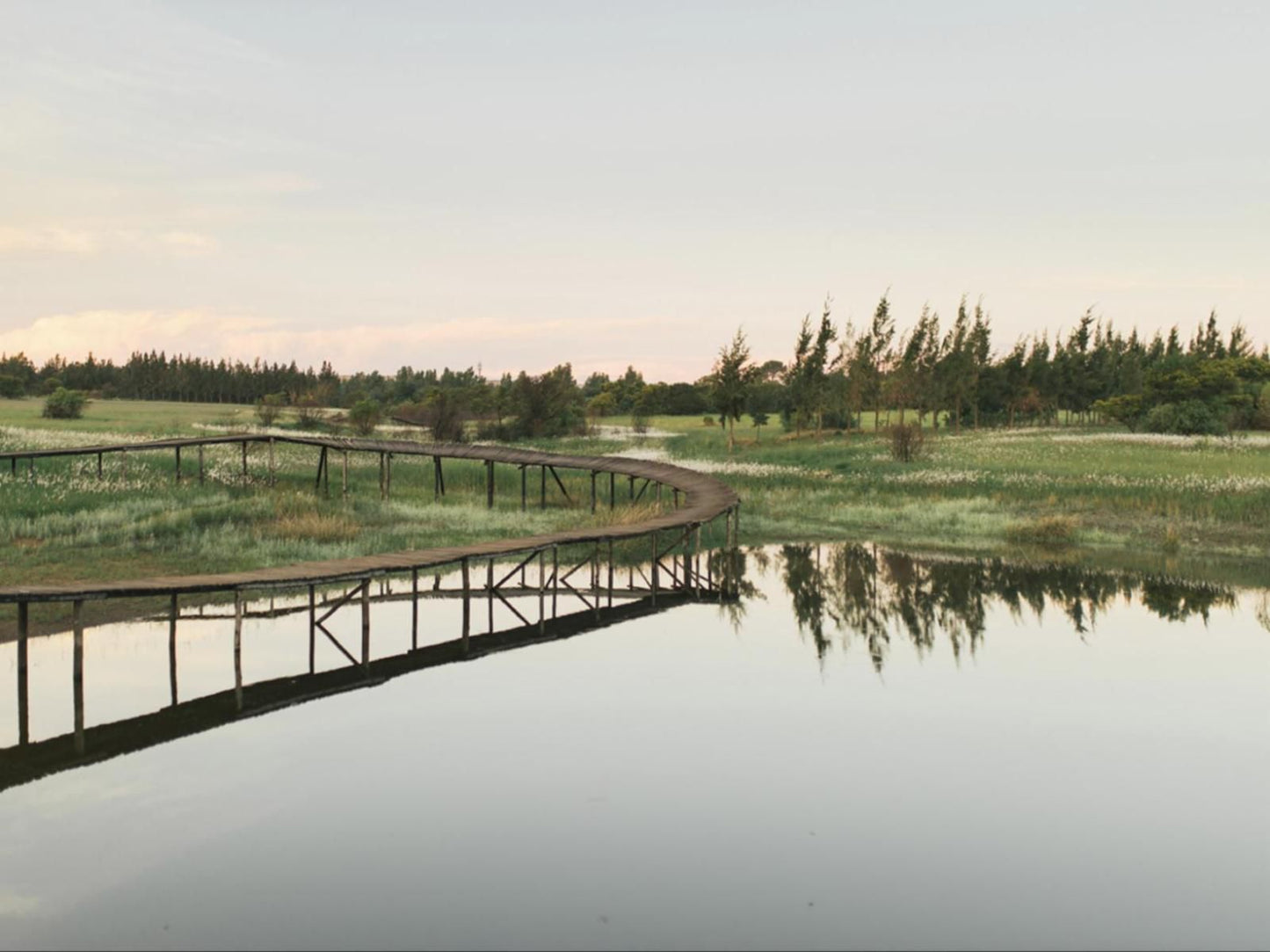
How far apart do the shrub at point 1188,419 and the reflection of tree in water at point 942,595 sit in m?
42.3

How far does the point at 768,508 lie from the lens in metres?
40.8

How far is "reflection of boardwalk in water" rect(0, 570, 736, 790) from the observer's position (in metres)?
12.9

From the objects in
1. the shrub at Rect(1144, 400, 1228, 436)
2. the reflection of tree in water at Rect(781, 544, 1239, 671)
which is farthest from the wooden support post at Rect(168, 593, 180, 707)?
the shrub at Rect(1144, 400, 1228, 436)

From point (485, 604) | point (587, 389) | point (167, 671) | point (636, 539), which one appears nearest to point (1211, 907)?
point (167, 671)

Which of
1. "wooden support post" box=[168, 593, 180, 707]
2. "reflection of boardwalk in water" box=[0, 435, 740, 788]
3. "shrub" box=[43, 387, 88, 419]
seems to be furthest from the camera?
"shrub" box=[43, 387, 88, 419]

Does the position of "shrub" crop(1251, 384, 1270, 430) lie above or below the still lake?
above

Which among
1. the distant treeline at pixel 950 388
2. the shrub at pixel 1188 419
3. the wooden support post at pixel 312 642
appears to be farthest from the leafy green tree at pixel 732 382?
the wooden support post at pixel 312 642

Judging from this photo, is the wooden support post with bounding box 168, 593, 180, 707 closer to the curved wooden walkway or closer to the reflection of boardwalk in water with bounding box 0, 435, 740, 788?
the reflection of boardwalk in water with bounding box 0, 435, 740, 788

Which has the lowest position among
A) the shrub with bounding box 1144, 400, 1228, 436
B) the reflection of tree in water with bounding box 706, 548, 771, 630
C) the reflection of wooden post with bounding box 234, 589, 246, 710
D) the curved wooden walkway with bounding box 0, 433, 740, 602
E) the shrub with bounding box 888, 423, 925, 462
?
the reflection of tree in water with bounding box 706, 548, 771, 630

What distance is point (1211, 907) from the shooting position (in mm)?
9211

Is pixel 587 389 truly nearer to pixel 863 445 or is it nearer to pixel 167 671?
pixel 863 445

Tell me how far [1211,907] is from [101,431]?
57740mm

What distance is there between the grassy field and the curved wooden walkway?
150 centimetres

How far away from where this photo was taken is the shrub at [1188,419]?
2544 inches
